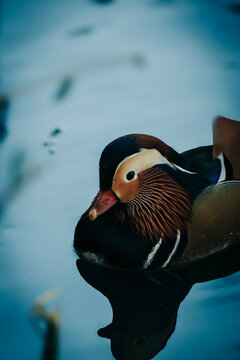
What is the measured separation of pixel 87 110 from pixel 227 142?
4.00 ft

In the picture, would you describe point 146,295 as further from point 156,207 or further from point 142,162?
point 142,162

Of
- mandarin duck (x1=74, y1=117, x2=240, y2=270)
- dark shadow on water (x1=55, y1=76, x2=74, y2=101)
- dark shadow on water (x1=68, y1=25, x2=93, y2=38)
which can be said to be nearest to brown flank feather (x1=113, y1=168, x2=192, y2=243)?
mandarin duck (x1=74, y1=117, x2=240, y2=270)

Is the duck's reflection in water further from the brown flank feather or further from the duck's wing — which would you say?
the duck's wing

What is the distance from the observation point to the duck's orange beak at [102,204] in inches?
98.0

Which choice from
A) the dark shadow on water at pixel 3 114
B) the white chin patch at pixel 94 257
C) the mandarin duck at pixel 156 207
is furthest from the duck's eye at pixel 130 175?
the dark shadow on water at pixel 3 114

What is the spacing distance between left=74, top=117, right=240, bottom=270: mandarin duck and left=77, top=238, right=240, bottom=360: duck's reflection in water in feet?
0.16

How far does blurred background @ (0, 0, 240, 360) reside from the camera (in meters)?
2.46

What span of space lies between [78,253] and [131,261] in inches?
10.6

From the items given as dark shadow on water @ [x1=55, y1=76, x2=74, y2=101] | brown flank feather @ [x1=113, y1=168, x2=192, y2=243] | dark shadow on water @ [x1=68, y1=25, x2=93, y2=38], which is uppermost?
dark shadow on water @ [x1=68, y1=25, x2=93, y2=38]

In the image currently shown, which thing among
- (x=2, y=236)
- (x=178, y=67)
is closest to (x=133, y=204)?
(x=2, y=236)

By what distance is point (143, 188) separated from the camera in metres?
2.66

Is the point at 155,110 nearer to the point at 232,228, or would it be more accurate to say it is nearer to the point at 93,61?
the point at 93,61

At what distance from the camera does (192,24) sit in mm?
4328

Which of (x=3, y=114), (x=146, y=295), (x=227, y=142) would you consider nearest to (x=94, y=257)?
(x=146, y=295)
